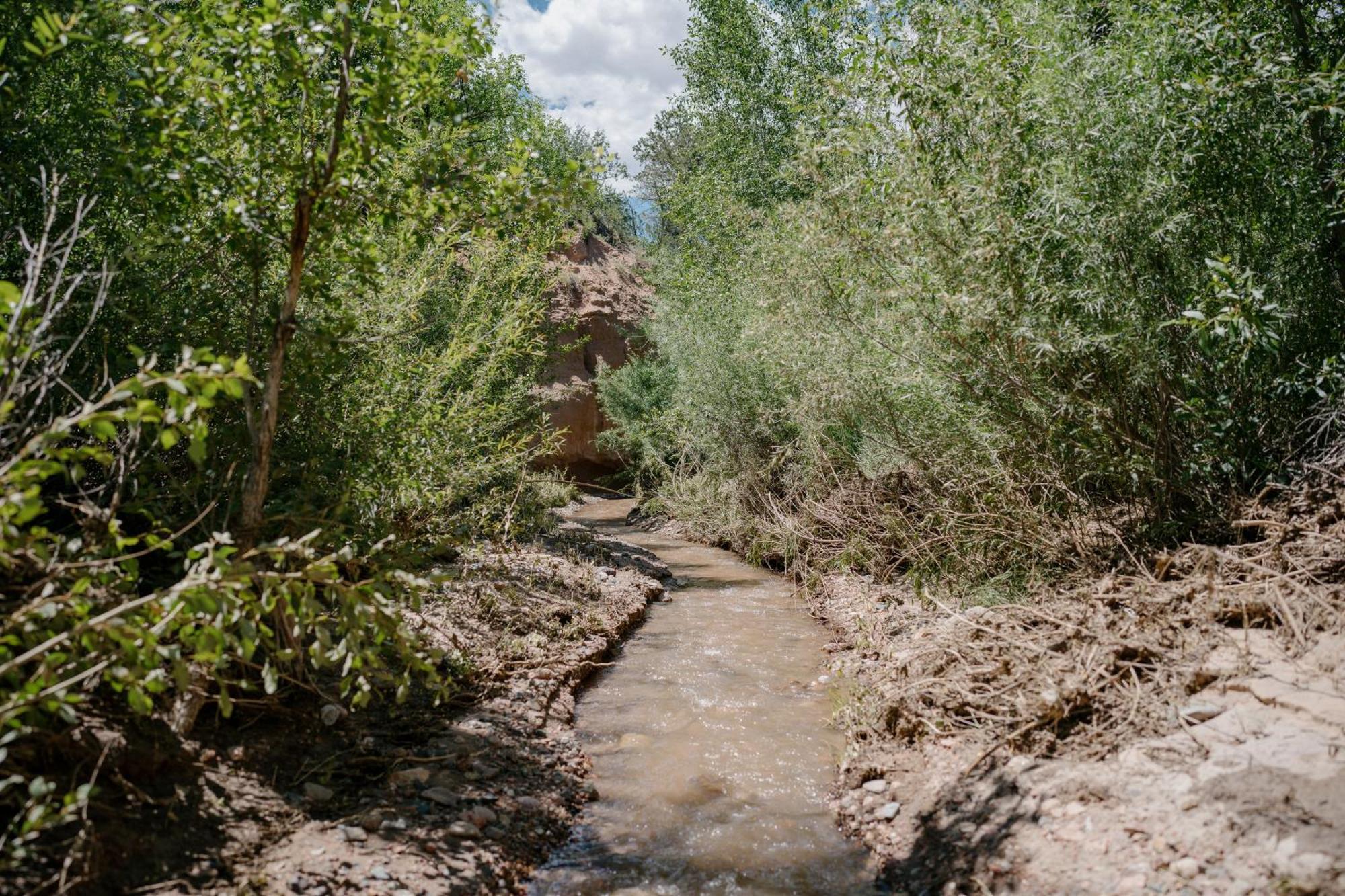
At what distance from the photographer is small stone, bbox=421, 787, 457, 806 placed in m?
4.09

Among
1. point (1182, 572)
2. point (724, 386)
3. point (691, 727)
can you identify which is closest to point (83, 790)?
point (691, 727)

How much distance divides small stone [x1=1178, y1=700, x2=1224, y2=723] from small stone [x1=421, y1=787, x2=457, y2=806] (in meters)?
3.46

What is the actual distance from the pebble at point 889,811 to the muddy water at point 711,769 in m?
0.25

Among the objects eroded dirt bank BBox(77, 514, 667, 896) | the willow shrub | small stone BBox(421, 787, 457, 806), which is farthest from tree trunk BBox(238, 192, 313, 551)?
the willow shrub

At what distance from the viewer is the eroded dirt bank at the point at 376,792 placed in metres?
3.08

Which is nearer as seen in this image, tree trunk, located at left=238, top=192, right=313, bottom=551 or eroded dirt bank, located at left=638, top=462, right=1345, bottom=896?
eroded dirt bank, located at left=638, top=462, right=1345, bottom=896

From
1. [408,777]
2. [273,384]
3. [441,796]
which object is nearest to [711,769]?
[441,796]

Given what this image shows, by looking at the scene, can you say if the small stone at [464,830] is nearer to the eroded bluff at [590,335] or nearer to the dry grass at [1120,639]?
the dry grass at [1120,639]

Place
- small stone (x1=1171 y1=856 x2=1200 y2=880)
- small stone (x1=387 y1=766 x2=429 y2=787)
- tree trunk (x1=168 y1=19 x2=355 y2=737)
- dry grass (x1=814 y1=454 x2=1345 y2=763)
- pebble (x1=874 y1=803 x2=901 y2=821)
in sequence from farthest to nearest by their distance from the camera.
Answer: pebble (x1=874 y1=803 x2=901 y2=821), small stone (x1=387 y1=766 x2=429 y2=787), dry grass (x1=814 y1=454 x2=1345 y2=763), tree trunk (x1=168 y1=19 x2=355 y2=737), small stone (x1=1171 y1=856 x2=1200 y2=880)

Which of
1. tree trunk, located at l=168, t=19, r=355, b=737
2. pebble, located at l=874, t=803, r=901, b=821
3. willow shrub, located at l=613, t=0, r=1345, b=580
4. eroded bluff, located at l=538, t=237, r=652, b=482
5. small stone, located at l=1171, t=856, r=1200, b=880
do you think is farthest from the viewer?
eroded bluff, located at l=538, t=237, r=652, b=482

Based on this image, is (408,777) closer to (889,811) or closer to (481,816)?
(481,816)

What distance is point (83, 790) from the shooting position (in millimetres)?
2385

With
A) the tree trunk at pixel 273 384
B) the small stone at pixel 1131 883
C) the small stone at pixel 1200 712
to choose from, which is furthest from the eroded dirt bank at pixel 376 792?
the small stone at pixel 1200 712

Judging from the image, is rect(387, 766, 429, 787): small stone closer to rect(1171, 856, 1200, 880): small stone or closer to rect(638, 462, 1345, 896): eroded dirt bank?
rect(638, 462, 1345, 896): eroded dirt bank
